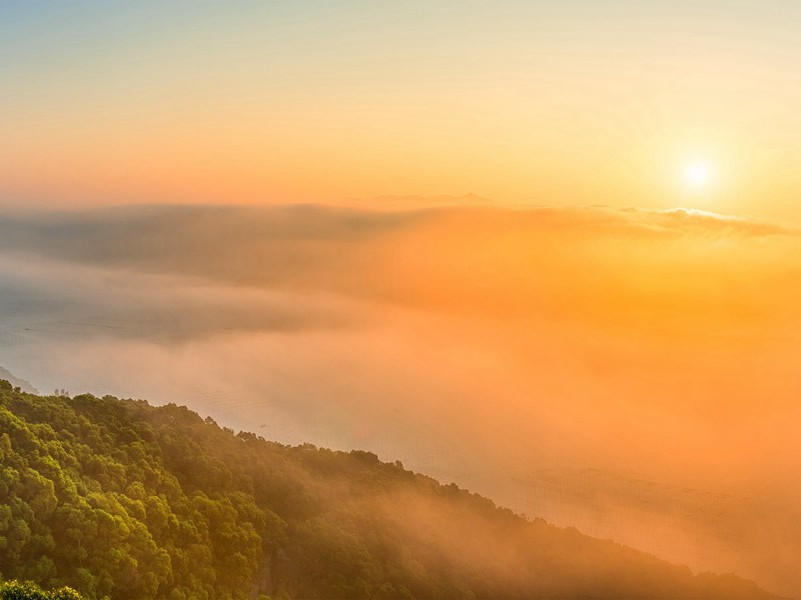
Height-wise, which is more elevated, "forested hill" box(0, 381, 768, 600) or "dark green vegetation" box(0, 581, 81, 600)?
"forested hill" box(0, 381, 768, 600)

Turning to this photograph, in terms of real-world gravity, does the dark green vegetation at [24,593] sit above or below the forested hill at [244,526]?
below

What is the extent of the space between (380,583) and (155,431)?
18960mm

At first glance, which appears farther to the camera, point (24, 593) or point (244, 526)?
point (244, 526)

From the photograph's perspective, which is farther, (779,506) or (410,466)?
(410,466)

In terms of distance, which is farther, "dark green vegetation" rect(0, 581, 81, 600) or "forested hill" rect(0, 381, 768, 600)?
"forested hill" rect(0, 381, 768, 600)

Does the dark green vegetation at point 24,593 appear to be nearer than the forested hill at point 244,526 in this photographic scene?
Yes

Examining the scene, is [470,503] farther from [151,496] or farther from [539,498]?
[539,498]

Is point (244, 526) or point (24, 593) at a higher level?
point (244, 526)

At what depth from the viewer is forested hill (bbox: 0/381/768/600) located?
130ft

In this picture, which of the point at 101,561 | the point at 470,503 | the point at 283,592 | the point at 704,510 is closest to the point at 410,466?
the point at 704,510

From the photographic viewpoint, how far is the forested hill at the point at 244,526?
39594 millimetres

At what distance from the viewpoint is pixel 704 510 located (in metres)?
172

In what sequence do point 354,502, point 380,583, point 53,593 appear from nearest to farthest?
point 53,593
point 380,583
point 354,502

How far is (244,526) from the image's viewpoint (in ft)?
169
